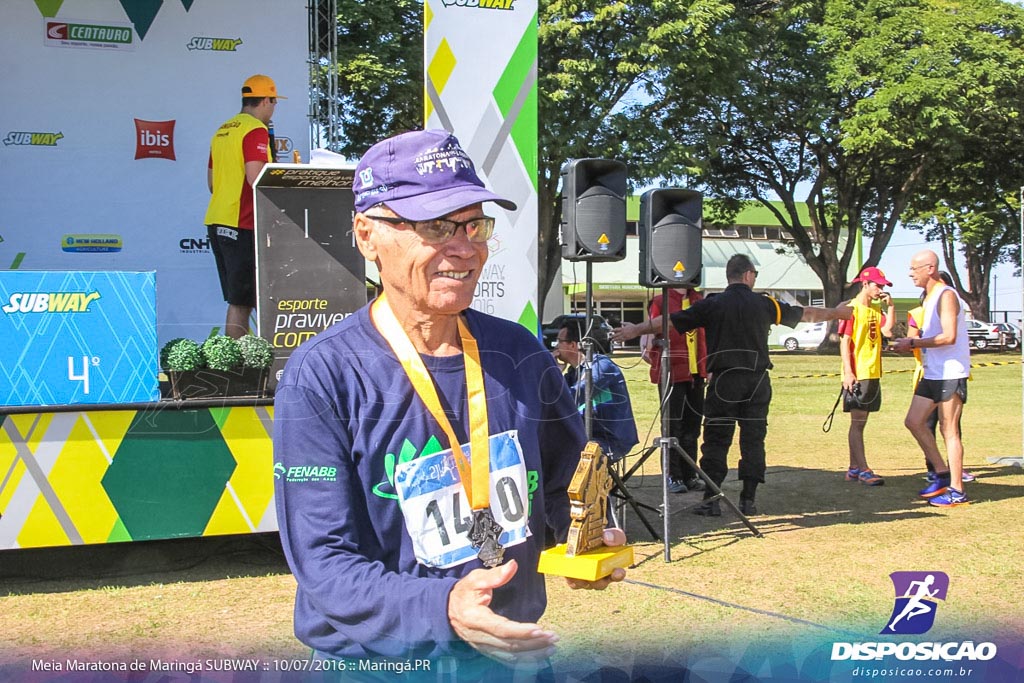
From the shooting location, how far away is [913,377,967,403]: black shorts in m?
6.96

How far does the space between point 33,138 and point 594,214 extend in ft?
19.6

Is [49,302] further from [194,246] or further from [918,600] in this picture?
[194,246]

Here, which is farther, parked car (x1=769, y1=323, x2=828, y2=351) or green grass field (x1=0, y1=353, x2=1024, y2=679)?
parked car (x1=769, y1=323, x2=828, y2=351)

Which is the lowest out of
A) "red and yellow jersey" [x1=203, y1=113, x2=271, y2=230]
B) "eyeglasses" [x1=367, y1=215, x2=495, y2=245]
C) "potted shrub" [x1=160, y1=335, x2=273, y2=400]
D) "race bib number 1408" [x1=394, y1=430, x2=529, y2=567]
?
"potted shrub" [x1=160, y1=335, x2=273, y2=400]

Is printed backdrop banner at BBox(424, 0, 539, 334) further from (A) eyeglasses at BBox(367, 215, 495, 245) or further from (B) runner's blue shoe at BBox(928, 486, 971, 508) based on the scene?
(B) runner's blue shoe at BBox(928, 486, 971, 508)

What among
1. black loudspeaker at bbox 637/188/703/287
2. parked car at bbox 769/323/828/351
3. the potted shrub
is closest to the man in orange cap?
the potted shrub

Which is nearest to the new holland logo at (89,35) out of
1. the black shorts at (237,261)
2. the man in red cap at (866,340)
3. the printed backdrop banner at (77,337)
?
the black shorts at (237,261)

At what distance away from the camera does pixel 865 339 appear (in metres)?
7.73

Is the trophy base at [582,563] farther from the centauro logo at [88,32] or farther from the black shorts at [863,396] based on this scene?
the centauro logo at [88,32]

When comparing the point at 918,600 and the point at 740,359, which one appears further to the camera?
the point at 740,359

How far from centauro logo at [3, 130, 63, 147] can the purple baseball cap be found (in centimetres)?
864

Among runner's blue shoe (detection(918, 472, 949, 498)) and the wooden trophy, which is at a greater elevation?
the wooden trophy

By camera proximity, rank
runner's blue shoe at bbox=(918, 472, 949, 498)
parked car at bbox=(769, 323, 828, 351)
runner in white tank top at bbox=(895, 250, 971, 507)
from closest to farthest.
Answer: runner in white tank top at bbox=(895, 250, 971, 507) → runner's blue shoe at bbox=(918, 472, 949, 498) → parked car at bbox=(769, 323, 828, 351)

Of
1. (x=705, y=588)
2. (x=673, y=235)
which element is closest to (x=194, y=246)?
(x=673, y=235)
